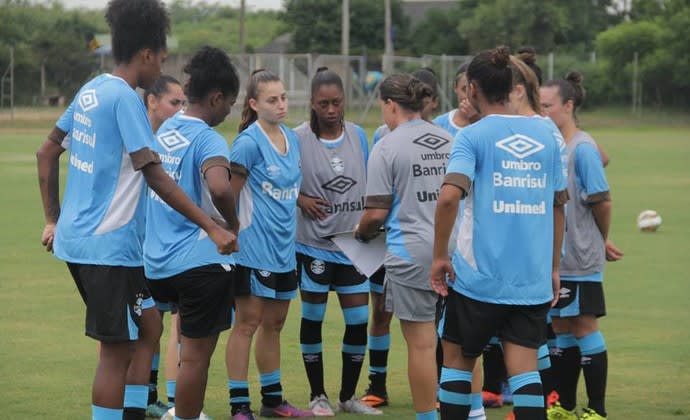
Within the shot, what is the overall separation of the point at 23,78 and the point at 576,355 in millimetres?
46827

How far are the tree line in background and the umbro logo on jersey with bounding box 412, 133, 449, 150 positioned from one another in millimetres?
44671

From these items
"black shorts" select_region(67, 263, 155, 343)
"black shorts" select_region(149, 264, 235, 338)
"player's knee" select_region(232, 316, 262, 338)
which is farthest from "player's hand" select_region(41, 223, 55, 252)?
"player's knee" select_region(232, 316, 262, 338)

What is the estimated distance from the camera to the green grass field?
283 inches

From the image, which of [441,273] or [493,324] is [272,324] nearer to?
[441,273]

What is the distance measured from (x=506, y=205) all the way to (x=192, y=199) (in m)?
1.61

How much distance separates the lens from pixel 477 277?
5402 millimetres

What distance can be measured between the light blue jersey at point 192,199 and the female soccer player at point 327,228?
54.1 inches

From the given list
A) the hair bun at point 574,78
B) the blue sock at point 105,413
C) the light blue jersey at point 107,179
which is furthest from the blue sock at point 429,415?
the hair bun at point 574,78

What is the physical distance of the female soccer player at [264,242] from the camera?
6711 mm

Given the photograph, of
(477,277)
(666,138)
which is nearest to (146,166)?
(477,277)

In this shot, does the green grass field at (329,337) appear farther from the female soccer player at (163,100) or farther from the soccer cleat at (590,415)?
the female soccer player at (163,100)

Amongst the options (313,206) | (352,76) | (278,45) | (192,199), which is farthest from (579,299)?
(278,45)

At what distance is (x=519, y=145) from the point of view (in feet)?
17.5

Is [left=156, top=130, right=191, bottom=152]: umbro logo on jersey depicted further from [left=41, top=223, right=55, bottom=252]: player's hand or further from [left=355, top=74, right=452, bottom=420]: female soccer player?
[left=355, top=74, right=452, bottom=420]: female soccer player
